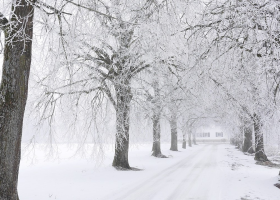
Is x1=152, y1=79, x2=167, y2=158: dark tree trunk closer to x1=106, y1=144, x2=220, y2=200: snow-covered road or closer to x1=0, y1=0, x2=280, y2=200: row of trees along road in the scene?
x1=0, y1=0, x2=280, y2=200: row of trees along road

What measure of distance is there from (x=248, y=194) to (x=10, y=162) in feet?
22.8

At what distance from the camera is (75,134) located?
37.4 ft

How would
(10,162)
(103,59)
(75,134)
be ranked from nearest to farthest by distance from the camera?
(10,162), (75,134), (103,59)

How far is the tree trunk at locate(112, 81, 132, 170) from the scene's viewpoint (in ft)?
38.7

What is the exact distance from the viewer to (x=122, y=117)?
11.8 meters

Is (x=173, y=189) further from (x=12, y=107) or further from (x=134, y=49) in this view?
(x=134, y=49)

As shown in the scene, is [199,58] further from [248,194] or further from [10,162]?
[10,162]

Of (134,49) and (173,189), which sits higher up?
(134,49)

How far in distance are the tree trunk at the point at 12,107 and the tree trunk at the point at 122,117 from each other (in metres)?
5.79

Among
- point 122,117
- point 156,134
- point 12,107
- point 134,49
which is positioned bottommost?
point 156,134

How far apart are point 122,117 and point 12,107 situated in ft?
21.8

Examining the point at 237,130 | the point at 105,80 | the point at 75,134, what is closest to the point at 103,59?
the point at 105,80

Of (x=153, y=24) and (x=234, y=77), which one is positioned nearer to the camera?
(x=153, y=24)

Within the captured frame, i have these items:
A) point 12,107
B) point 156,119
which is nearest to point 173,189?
point 12,107
